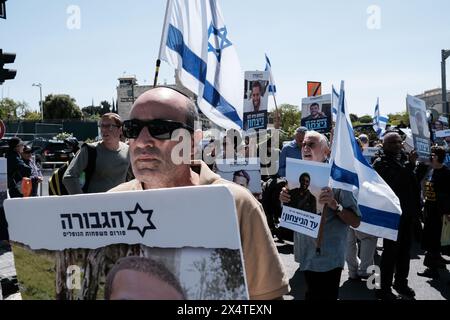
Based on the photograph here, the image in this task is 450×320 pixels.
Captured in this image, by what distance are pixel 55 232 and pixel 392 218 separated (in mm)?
3538

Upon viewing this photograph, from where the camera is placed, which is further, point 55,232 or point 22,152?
point 22,152

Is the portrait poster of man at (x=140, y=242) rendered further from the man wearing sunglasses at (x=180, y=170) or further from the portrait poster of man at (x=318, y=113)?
the portrait poster of man at (x=318, y=113)

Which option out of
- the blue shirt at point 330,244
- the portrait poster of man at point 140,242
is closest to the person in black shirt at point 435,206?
the blue shirt at point 330,244

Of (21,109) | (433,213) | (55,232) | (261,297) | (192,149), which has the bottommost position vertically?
(433,213)

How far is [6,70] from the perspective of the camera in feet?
26.4

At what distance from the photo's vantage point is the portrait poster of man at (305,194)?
3.57 m

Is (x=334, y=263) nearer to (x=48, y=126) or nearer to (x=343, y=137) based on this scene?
(x=343, y=137)

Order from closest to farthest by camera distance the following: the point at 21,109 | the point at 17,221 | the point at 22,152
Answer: the point at 17,221, the point at 22,152, the point at 21,109

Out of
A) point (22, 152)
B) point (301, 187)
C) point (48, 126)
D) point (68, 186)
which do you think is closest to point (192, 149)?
point (301, 187)

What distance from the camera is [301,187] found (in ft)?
12.3

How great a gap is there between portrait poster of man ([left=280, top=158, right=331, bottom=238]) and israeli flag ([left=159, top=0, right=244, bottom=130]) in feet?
4.17

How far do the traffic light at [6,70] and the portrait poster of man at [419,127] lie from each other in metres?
6.56

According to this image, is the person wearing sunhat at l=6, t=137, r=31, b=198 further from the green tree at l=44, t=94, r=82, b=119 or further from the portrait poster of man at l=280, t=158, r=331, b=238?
the green tree at l=44, t=94, r=82, b=119

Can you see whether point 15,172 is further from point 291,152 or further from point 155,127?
point 155,127
